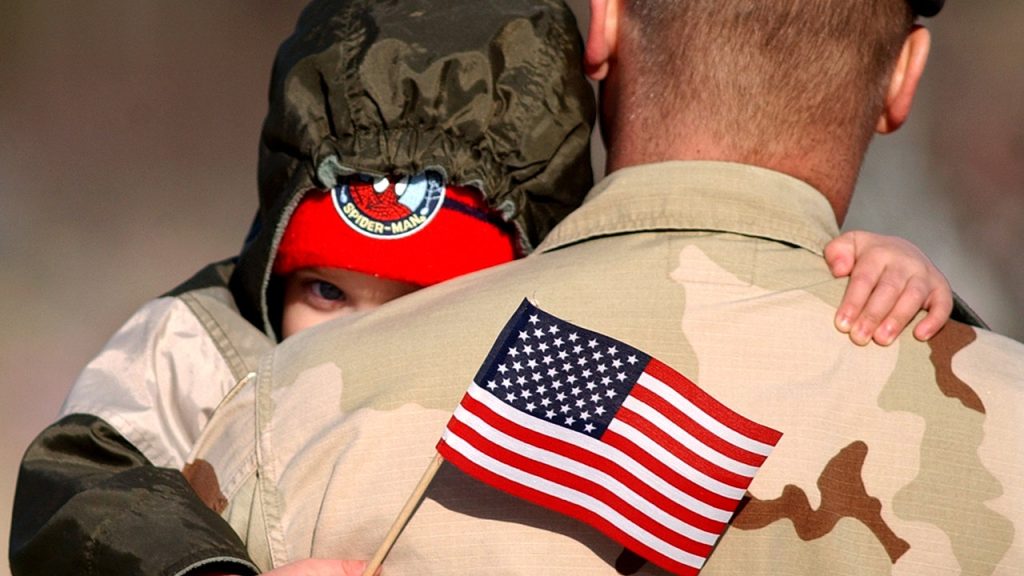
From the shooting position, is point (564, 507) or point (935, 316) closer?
point (564, 507)

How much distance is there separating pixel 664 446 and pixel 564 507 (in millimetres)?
158

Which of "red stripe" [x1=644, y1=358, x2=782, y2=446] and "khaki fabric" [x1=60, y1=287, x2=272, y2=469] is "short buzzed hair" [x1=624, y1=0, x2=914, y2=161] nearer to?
"red stripe" [x1=644, y1=358, x2=782, y2=446]

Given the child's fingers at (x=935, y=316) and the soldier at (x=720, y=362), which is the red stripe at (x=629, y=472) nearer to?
the soldier at (x=720, y=362)

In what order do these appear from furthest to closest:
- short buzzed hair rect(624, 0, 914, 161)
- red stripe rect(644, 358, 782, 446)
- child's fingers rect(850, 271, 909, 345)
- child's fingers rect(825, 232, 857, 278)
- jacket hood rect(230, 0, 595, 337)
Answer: jacket hood rect(230, 0, 595, 337)
short buzzed hair rect(624, 0, 914, 161)
child's fingers rect(825, 232, 857, 278)
child's fingers rect(850, 271, 909, 345)
red stripe rect(644, 358, 782, 446)

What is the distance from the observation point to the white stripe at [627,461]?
6.47 ft

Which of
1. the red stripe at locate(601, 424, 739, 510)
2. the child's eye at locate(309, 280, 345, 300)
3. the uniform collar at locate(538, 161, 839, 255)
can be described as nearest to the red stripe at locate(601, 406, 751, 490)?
the red stripe at locate(601, 424, 739, 510)

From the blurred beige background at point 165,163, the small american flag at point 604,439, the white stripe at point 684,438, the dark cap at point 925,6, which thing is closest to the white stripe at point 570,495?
the small american flag at point 604,439

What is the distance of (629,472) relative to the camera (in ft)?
6.61

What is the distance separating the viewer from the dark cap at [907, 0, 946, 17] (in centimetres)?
254

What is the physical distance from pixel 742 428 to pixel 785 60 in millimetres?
716

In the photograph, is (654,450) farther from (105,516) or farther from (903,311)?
(105,516)

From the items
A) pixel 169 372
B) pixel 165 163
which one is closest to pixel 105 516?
pixel 169 372

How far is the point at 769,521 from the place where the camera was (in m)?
2.00

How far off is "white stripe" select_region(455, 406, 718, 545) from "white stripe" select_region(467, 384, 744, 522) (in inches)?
0.8
